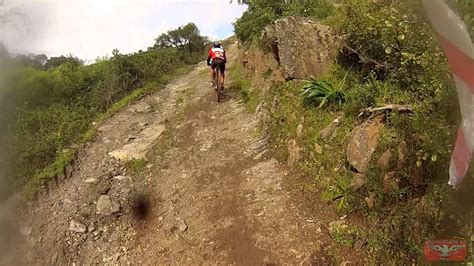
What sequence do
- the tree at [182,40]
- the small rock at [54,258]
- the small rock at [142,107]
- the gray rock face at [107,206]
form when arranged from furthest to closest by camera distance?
the tree at [182,40]
the small rock at [142,107]
the gray rock face at [107,206]
the small rock at [54,258]

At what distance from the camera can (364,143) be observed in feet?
20.5

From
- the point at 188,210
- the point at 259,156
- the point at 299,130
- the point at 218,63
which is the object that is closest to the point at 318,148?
the point at 299,130

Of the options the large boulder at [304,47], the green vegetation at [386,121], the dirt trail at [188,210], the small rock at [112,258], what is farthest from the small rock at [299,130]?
the small rock at [112,258]

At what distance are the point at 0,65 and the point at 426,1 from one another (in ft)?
26.7

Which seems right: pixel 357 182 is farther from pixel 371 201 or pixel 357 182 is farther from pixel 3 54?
pixel 3 54

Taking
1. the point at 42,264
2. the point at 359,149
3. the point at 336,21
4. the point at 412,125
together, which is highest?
the point at 336,21

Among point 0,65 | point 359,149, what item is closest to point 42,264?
point 0,65

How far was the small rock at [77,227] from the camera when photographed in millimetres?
7457

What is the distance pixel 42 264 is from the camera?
22.7ft

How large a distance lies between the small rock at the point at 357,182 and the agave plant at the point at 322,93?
1961mm

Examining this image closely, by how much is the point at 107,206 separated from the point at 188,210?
65.3 inches

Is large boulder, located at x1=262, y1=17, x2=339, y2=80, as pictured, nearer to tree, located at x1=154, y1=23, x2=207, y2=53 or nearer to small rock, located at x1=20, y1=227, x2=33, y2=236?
small rock, located at x1=20, y1=227, x2=33, y2=236

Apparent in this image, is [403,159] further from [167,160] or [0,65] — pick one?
[0,65]

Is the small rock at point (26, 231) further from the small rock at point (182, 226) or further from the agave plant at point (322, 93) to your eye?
the agave plant at point (322, 93)
